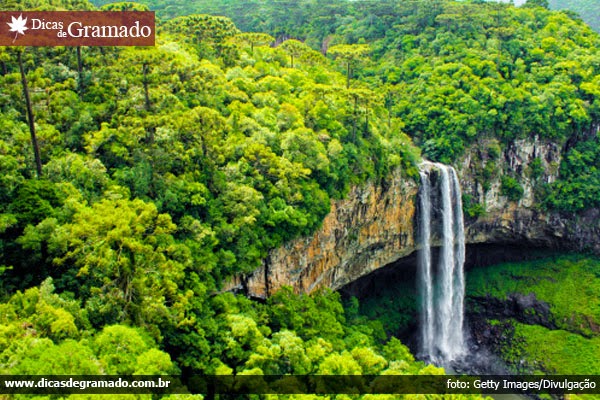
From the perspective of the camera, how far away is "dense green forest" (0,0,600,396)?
1634cm

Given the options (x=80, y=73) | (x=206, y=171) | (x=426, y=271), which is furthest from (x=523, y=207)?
(x=80, y=73)

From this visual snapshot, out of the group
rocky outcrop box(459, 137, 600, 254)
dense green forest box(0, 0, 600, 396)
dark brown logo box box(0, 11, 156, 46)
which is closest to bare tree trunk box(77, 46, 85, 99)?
dense green forest box(0, 0, 600, 396)

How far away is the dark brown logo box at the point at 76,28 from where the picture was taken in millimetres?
23734

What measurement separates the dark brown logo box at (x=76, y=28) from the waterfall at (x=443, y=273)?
69.4ft

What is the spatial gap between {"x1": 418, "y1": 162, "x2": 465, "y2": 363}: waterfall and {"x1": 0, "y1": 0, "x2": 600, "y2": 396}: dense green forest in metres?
3.12

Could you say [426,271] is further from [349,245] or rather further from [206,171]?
[206,171]

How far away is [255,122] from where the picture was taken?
91.4 feet

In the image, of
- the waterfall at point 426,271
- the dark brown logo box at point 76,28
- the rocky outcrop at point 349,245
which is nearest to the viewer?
the dark brown logo box at point 76,28

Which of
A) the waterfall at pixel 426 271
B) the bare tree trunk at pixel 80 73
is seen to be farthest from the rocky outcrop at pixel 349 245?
the bare tree trunk at pixel 80 73

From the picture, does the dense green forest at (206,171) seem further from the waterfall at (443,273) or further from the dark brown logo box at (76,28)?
the waterfall at (443,273)

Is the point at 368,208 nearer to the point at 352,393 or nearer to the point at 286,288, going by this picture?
the point at 286,288

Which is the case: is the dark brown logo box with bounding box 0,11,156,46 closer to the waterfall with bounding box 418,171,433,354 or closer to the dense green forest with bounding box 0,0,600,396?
the dense green forest with bounding box 0,0,600,396

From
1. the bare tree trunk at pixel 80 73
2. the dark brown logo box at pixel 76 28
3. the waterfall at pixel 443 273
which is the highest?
the dark brown logo box at pixel 76 28

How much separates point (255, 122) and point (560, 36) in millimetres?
39192
